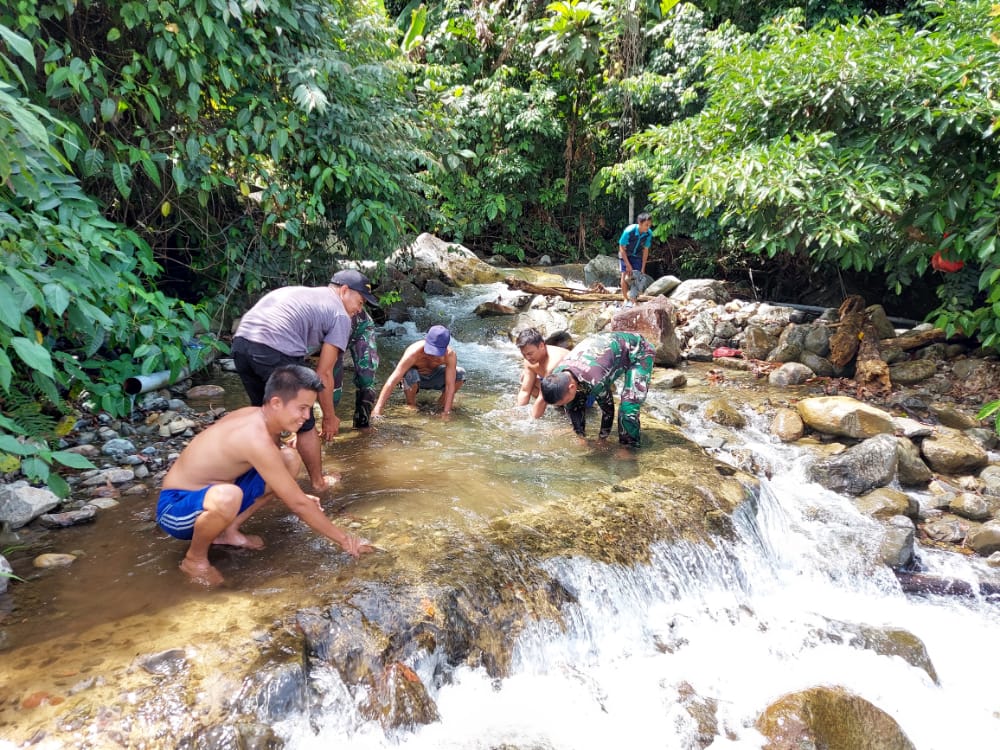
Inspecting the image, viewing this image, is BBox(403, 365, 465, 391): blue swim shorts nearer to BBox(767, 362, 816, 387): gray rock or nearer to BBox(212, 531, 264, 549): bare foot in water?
BBox(212, 531, 264, 549): bare foot in water

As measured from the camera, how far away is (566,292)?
1237 centimetres

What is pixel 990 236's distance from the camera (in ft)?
18.7

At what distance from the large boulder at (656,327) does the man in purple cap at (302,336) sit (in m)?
5.33

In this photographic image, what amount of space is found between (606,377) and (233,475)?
3.23m

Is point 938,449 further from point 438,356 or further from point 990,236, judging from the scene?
point 438,356

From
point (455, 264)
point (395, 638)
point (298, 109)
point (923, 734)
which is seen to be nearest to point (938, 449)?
point (923, 734)

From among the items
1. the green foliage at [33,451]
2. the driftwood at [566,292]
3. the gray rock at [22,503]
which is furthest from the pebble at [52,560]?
the driftwood at [566,292]

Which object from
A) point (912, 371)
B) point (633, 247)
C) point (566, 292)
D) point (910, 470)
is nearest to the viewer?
point (910, 470)

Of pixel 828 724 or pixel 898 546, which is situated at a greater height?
pixel 898 546

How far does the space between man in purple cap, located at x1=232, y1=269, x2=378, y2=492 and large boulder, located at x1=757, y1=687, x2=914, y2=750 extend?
3.13 m

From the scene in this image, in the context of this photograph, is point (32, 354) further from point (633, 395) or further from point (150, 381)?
point (633, 395)

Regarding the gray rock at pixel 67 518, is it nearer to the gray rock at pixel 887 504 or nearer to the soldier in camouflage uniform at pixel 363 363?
the soldier in camouflage uniform at pixel 363 363

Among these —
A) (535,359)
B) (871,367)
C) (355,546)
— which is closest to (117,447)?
(355,546)

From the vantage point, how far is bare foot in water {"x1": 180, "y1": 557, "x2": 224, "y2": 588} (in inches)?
130
